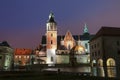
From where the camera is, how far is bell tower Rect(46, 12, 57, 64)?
103m

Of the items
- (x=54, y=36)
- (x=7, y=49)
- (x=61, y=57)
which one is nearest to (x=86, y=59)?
(x=61, y=57)

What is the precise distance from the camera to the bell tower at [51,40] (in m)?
103

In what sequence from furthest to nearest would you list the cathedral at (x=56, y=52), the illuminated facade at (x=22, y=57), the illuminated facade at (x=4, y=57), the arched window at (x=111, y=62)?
1. the illuminated facade at (x=22, y=57)
2. the cathedral at (x=56, y=52)
3. the illuminated facade at (x=4, y=57)
4. the arched window at (x=111, y=62)

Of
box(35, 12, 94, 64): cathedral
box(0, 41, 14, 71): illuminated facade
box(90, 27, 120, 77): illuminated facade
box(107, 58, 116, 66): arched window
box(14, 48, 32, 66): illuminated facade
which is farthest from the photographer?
box(14, 48, 32, 66): illuminated facade

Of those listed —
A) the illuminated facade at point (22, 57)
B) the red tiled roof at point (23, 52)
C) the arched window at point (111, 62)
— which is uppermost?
the red tiled roof at point (23, 52)

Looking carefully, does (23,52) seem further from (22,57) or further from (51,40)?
(51,40)

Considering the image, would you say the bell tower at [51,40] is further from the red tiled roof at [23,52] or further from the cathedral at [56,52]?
the red tiled roof at [23,52]

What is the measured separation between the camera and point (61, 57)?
103562mm

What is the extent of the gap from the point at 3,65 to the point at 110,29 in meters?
47.0

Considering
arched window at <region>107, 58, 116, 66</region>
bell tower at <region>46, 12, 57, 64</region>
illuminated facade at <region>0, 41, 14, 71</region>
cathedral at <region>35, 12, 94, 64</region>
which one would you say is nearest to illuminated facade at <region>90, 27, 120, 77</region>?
arched window at <region>107, 58, 116, 66</region>

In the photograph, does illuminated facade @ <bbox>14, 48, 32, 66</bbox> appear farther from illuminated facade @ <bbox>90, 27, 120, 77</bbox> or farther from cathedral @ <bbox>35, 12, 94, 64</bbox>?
illuminated facade @ <bbox>90, 27, 120, 77</bbox>

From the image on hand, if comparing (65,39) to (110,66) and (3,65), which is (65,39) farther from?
(110,66)

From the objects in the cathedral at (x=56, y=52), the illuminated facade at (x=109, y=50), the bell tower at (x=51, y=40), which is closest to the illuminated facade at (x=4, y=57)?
the cathedral at (x=56, y=52)

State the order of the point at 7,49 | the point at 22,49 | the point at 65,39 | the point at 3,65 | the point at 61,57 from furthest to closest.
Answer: the point at 22,49
the point at 65,39
the point at 61,57
the point at 7,49
the point at 3,65
